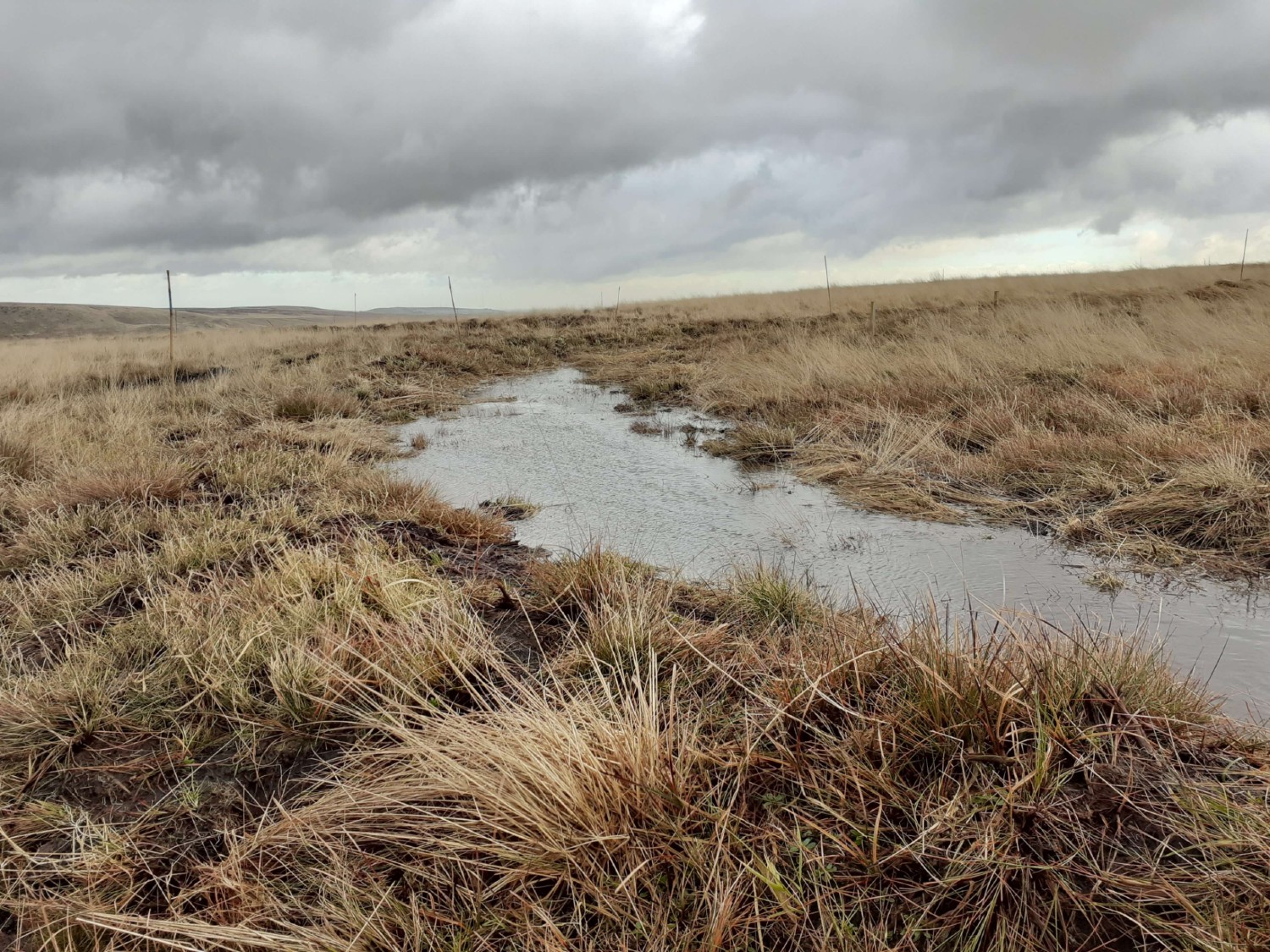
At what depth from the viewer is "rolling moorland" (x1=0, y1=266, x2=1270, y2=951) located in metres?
1.59

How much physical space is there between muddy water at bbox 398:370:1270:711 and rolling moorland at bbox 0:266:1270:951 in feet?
1.22

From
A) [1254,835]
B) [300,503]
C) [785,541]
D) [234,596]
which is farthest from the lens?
[300,503]

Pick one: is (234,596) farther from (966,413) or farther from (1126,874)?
(966,413)

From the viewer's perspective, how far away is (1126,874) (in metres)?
1.58

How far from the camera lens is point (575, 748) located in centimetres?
188

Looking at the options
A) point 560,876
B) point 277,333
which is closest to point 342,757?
Result: point 560,876

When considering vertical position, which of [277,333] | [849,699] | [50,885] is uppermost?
[277,333]

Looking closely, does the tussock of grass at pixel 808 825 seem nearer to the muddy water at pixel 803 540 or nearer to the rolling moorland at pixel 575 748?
the rolling moorland at pixel 575 748

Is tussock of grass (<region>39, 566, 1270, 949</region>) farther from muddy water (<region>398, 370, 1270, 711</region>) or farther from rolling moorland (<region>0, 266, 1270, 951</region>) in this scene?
muddy water (<region>398, 370, 1270, 711</region>)

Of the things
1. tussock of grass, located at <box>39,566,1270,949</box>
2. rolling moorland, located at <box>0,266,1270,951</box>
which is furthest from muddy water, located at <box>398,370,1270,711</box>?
tussock of grass, located at <box>39,566,1270,949</box>

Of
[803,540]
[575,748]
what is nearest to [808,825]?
[575,748]

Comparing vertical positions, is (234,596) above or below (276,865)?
above

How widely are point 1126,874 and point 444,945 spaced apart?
1.57 m

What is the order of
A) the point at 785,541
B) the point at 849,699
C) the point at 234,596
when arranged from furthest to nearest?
the point at 785,541 < the point at 234,596 < the point at 849,699
